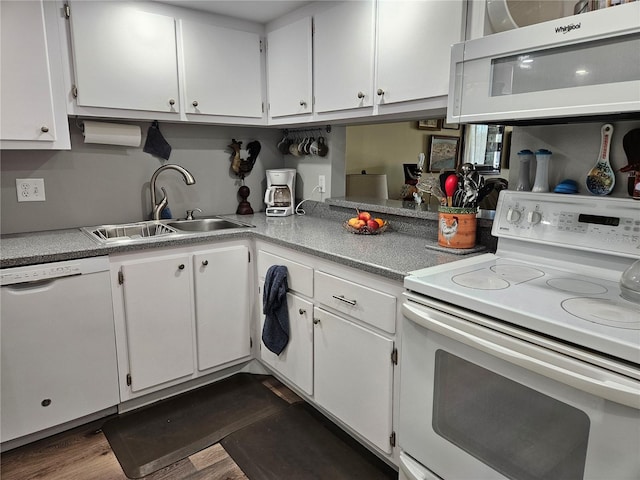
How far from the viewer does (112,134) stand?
2.34m

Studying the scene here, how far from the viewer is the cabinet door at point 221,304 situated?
2256 mm

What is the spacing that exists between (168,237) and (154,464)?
1.01 metres

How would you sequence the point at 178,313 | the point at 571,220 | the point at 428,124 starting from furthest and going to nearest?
the point at 428,124 < the point at 178,313 < the point at 571,220

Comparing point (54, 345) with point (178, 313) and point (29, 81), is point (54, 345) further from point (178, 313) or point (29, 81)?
point (29, 81)

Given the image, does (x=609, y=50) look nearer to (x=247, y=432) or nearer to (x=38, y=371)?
(x=247, y=432)

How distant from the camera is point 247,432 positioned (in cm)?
201

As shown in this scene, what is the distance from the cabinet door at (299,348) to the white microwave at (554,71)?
1.06 meters

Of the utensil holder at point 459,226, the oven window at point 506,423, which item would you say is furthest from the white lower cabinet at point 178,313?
the oven window at point 506,423

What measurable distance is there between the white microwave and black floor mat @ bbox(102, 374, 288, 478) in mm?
1678

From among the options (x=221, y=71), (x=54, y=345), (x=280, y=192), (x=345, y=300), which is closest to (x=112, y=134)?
(x=221, y=71)

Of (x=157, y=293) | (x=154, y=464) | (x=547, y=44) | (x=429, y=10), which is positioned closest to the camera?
(x=547, y=44)

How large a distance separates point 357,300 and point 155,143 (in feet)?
5.31

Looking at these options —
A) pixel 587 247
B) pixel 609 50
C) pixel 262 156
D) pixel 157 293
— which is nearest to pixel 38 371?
pixel 157 293

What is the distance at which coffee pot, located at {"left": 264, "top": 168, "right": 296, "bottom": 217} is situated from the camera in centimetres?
278
